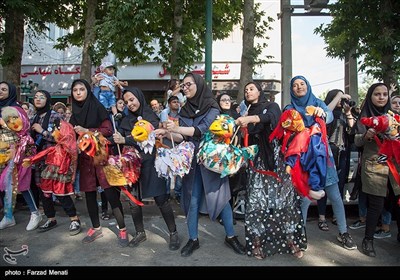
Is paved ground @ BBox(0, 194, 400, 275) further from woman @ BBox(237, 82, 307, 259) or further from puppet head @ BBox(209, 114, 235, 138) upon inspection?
puppet head @ BBox(209, 114, 235, 138)

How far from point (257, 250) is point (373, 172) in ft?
5.02

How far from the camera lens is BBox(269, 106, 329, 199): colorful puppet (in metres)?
3.04

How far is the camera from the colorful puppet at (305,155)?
304 cm

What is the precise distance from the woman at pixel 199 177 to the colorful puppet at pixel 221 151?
0.18 m

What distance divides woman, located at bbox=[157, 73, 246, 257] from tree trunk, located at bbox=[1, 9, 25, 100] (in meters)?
7.01

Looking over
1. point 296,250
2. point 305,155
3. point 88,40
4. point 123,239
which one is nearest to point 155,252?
point 123,239

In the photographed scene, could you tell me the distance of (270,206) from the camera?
3.47 metres

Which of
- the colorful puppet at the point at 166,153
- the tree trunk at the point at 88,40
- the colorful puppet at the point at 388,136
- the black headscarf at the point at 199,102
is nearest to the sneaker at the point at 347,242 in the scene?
the colorful puppet at the point at 388,136

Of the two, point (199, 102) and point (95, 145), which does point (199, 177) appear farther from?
point (95, 145)

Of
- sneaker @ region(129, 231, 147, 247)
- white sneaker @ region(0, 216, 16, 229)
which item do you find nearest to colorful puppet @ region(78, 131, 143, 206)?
sneaker @ region(129, 231, 147, 247)

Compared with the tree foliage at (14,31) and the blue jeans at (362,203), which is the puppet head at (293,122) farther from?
the tree foliage at (14,31)

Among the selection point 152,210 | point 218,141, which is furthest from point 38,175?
point 218,141

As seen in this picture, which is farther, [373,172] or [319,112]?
[373,172]
